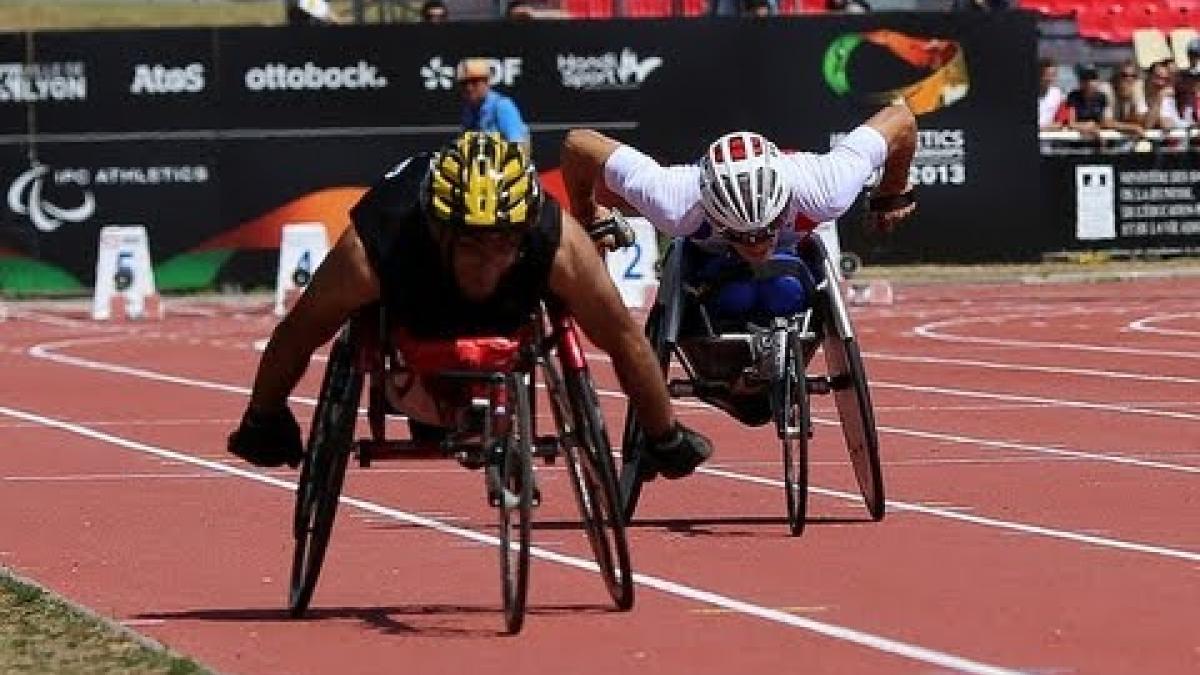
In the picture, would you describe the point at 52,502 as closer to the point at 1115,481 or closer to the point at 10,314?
the point at 1115,481

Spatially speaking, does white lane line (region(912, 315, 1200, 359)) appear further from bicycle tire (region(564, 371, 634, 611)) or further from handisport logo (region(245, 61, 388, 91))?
bicycle tire (region(564, 371, 634, 611))

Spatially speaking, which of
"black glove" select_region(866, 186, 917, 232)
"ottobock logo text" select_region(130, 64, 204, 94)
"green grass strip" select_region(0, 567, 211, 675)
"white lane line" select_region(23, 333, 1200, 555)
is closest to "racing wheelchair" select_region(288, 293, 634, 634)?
"green grass strip" select_region(0, 567, 211, 675)

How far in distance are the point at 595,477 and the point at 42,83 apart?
75.8ft

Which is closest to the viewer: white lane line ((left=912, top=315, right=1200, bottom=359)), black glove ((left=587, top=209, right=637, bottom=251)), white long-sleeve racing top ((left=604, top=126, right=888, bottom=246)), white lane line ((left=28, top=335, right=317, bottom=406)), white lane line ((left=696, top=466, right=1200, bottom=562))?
white lane line ((left=696, top=466, right=1200, bottom=562))

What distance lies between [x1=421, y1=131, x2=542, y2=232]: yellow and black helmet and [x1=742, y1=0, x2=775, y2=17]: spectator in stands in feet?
83.1

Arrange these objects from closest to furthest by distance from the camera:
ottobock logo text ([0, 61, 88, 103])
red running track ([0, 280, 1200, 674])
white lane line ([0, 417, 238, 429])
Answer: red running track ([0, 280, 1200, 674]) → white lane line ([0, 417, 238, 429]) → ottobock logo text ([0, 61, 88, 103])

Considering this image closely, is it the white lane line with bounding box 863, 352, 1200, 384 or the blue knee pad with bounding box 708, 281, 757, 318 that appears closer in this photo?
the blue knee pad with bounding box 708, 281, 757, 318

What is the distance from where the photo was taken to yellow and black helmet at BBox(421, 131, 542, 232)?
955 cm

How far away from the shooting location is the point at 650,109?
109ft

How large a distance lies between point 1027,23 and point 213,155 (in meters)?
8.39

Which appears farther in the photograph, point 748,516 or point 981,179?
point 981,179

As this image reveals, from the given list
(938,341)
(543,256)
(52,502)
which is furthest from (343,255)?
(938,341)

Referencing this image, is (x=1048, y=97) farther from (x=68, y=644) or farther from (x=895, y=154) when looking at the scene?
(x=68, y=644)

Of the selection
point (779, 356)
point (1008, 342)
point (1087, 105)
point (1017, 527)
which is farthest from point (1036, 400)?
point (1087, 105)
